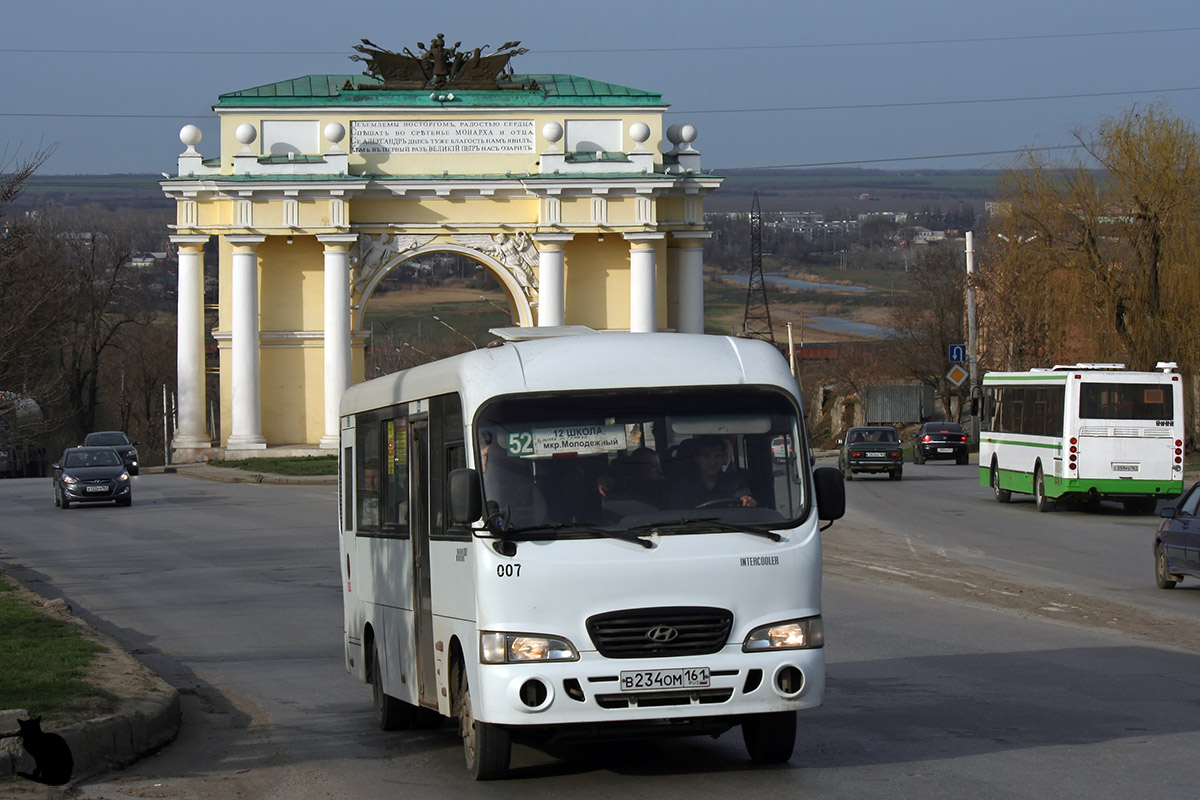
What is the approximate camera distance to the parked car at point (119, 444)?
5016 cm

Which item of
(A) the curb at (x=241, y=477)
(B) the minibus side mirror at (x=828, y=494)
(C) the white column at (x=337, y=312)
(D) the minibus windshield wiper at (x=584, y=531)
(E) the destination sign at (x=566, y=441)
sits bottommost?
(A) the curb at (x=241, y=477)

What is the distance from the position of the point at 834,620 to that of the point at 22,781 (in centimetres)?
949

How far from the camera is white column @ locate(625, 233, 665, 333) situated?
5294cm

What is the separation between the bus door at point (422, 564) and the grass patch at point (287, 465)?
3481 cm

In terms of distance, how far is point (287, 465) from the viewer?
47656 mm

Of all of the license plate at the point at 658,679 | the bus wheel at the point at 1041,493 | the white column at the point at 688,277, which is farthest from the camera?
the white column at the point at 688,277

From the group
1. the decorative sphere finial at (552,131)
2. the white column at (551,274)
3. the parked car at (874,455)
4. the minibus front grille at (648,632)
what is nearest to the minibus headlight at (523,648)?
the minibus front grille at (648,632)

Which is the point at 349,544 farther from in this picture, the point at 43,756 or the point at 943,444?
the point at 943,444

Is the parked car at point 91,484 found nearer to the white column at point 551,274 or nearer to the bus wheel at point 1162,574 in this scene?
the white column at point 551,274

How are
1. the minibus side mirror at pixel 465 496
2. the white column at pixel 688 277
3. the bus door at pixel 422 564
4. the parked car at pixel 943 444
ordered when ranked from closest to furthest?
the minibus side mirror at pixel 465 496 → the bus door at pixel 422 564 → the white column at pixel 688 277 → the parked car at pixel 943 444

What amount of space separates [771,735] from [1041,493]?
85.5 ft

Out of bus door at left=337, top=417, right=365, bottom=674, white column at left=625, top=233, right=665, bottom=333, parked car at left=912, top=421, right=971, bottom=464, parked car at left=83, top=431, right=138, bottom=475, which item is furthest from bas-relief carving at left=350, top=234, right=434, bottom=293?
bus door at left=337, top=417, right=365, bottom=674

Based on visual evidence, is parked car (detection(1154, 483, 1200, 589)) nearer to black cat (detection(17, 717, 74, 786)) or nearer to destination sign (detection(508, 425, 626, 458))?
destination sign (detection(508, 425, 626, 458))

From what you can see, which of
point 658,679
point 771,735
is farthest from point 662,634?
point 771,735
